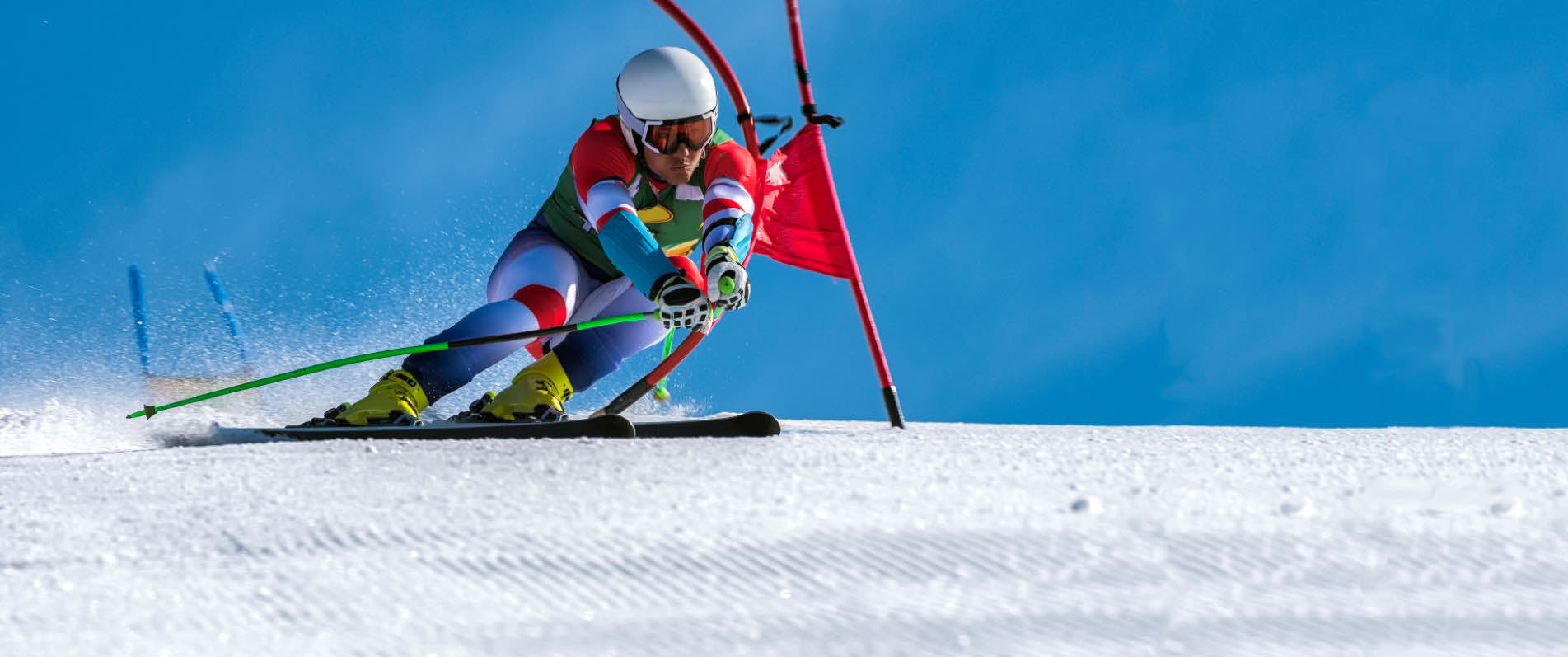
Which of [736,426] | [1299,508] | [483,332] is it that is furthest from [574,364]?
[1299,508]

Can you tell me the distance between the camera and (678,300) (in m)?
2.98

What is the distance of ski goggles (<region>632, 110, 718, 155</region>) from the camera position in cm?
321

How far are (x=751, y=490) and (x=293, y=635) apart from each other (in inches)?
29.5

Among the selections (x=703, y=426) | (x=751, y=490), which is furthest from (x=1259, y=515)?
(x=703, y=426)

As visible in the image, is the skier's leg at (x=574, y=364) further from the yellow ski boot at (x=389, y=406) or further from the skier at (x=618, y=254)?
the yellow ski boot at (x=389, y=406)

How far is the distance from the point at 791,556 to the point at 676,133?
1.93 meters

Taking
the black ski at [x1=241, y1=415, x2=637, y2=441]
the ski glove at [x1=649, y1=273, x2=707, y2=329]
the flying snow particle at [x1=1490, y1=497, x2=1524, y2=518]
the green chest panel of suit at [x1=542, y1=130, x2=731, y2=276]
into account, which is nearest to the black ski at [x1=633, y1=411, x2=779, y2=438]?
the black ski at [x1=241, y1=415, x2=637, y2=441]

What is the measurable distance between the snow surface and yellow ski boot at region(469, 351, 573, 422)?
890 mm

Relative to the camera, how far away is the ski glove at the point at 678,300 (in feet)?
9.77

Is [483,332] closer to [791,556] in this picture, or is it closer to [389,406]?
[389,406]

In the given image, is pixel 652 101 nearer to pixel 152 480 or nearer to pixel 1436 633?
pixel 152 480

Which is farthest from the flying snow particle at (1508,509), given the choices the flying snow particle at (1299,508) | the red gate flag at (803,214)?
the red gate flag at (803,214)

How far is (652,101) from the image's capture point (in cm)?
318

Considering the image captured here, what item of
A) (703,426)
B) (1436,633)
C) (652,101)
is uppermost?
(652,101)
